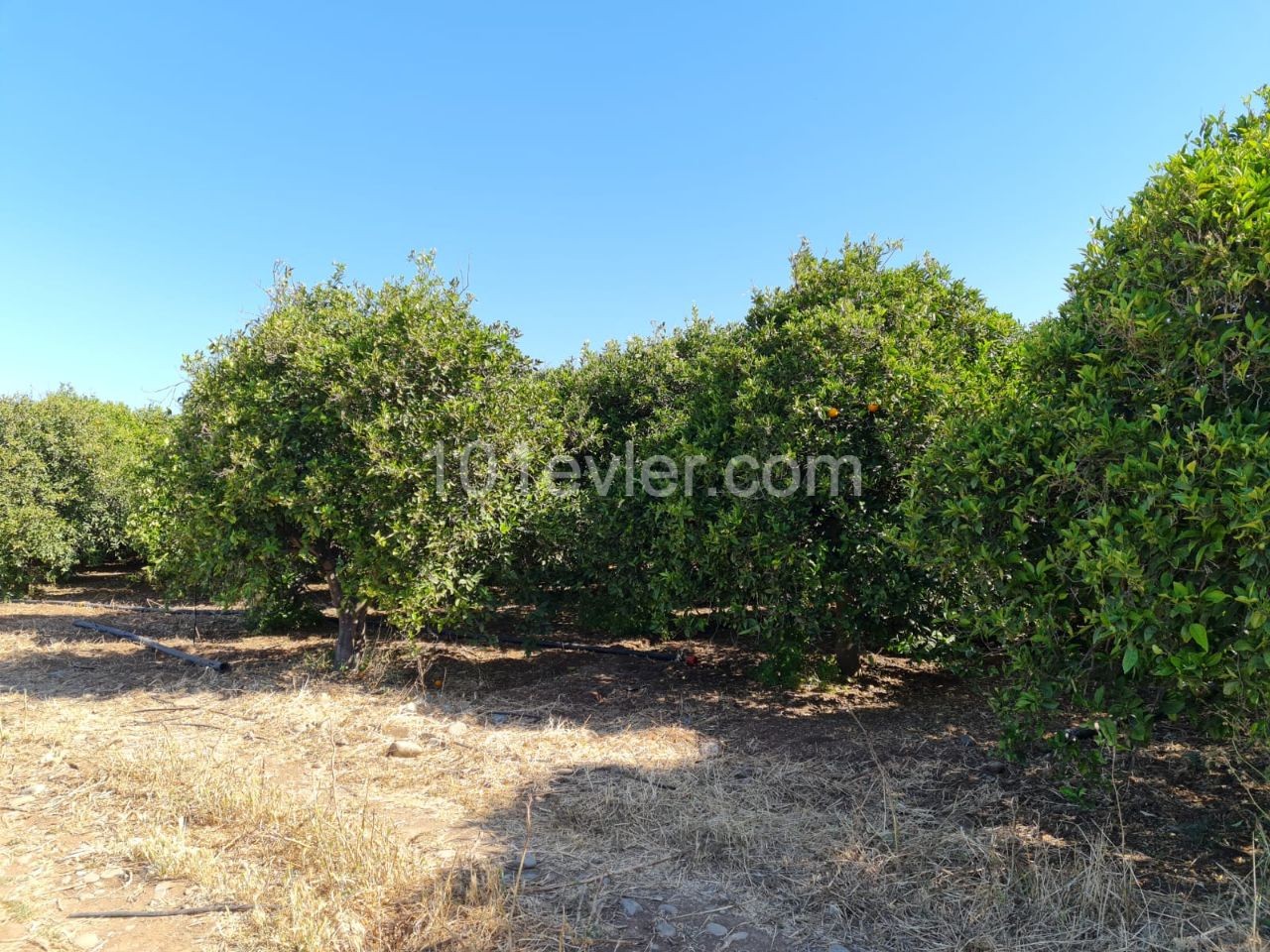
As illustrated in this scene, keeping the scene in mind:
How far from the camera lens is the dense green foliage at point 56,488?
1031cm

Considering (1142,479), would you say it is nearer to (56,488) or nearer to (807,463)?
(807,463)

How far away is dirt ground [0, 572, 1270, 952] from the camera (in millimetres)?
2729

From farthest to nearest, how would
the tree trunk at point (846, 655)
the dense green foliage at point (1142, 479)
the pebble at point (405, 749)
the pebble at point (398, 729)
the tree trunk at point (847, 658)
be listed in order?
the tree trunk at point (847, 658), the tree trunk at point (846, 655), the pebble at point (398, 729), the pebble at point (405, 749), the dense green foliage at point (1142, 479)

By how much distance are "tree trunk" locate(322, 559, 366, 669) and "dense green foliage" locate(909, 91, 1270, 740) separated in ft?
16.6

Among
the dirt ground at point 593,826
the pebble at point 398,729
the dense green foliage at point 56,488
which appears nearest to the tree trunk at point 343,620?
the dirt ground at point 593,826

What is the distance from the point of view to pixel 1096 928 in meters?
2.68

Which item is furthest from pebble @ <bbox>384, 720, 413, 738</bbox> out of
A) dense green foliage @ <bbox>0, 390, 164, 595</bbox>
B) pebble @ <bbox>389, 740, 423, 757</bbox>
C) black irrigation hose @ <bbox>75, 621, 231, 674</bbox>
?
dense green foliage @ <bbox>0, 390, 164, 595</bbox>

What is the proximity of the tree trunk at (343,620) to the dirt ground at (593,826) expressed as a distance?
2.37ft

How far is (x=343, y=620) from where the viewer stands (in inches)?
266

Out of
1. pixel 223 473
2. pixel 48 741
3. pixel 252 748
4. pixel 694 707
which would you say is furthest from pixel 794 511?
pixel 48 741

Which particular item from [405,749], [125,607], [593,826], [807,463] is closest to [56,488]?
[125,607]

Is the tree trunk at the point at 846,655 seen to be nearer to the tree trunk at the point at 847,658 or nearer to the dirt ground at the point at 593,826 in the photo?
the tree trunk at the point at 847,658

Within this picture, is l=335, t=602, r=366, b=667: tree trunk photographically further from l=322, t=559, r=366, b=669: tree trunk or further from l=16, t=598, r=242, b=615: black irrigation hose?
l=16, t=598, r=242, b=615: black irrigation hose

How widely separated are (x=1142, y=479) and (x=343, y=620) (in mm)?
6223
